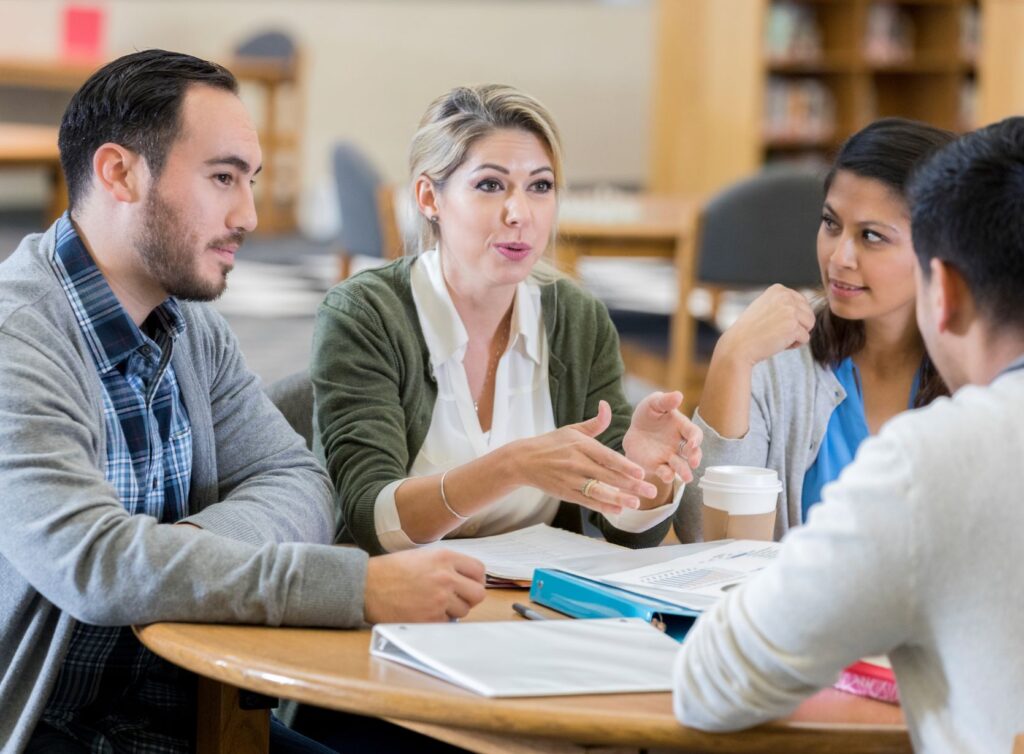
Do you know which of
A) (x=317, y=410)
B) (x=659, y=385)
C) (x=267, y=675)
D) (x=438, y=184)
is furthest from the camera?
(x=659, y=385)

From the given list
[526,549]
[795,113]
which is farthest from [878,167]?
[795,113]

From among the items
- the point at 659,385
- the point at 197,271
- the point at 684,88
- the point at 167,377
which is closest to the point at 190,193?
the point at 197,271

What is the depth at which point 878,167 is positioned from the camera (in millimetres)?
1886

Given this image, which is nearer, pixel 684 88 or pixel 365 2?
pixel 684 88

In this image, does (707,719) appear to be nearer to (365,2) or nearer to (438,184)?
(438,184)

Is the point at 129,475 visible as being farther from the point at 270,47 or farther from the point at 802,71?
the point at 270,47

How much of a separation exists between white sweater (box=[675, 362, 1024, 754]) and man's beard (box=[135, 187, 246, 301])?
80 cm

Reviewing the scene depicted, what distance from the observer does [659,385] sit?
4.33 metres

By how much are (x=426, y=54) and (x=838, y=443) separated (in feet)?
27.3

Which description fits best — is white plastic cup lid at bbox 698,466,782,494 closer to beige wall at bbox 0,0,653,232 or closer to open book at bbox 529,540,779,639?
open book at bbox 529,540,779,639

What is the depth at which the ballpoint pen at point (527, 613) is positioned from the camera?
1427 mm

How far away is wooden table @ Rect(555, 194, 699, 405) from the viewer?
4.25m

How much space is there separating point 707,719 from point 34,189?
9.23 m

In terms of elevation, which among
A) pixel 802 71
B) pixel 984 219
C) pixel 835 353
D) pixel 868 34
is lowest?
pixel 835 353
